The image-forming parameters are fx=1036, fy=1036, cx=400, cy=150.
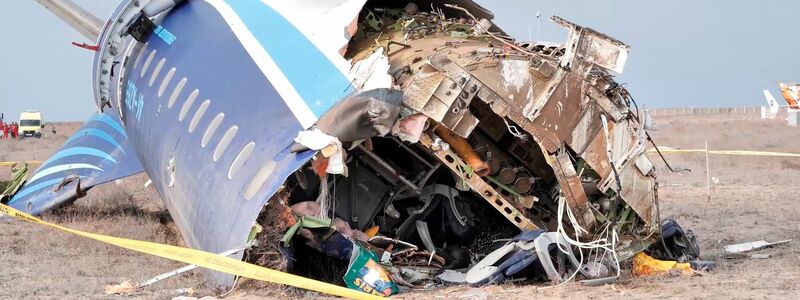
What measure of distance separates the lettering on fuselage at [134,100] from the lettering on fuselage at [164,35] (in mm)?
842

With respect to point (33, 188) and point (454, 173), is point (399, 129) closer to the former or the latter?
point (454, 173)

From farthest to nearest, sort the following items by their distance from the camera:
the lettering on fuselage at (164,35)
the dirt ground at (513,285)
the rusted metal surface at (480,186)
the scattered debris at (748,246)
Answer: the lettering on fuselage at (164,35) → the scattered debris at (748,246) → the rusted metal surface at (480,186) → the dirt ground at (513,285)

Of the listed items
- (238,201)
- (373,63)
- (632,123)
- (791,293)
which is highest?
(373,63)

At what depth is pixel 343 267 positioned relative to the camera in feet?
35.3

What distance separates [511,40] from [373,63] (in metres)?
2.50

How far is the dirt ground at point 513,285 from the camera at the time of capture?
9755 mm

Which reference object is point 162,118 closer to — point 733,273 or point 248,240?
point 248,240

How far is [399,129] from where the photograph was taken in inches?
402

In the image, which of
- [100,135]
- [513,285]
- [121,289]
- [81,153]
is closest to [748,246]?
[513,285]

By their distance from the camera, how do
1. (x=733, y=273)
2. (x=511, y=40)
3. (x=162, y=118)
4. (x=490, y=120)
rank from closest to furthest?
1. (x=733, y=273)
2. (x=490, y=120)
3. (x=511, y=40)
4. (x=162, y=118)

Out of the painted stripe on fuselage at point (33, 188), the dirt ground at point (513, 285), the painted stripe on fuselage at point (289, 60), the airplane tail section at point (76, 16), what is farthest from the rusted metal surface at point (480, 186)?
the painted stripe on fuselage at point (33, 188)

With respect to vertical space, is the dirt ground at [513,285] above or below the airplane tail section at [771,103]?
below

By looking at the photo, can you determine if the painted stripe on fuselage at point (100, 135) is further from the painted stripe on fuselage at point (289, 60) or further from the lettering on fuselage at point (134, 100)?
the painted stripe on fuselage at point (289, 60)

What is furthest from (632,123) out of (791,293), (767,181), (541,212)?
(767,181)
